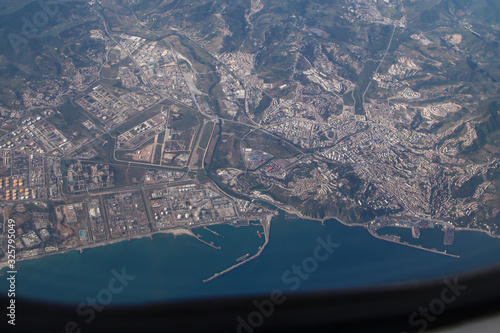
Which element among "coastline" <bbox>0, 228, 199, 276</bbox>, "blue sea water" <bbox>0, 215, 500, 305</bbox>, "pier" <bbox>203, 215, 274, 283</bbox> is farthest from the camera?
"pier" <bbox>203, 215, 274, 283</bbox>

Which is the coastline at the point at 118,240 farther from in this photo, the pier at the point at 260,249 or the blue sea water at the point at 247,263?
the pier at the point at 260,249

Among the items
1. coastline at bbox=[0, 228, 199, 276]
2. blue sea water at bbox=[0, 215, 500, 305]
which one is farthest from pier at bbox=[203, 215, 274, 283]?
coastline at bbox=[0, 228, 199, 276]

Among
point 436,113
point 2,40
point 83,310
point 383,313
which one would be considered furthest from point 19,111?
point 436,113

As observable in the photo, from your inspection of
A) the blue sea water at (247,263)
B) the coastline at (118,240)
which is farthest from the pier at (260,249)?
the coastline at (118,240)

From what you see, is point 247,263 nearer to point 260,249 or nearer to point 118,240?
point 260,249

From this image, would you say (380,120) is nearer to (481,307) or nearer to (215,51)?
(215,51)

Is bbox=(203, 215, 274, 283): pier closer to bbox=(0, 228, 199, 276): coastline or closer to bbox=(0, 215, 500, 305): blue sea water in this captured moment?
bbox=(0, 215, 500, 305): blue sea water

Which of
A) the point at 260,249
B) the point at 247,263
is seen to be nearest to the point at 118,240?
the point at 247,263

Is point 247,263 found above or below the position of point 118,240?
below
